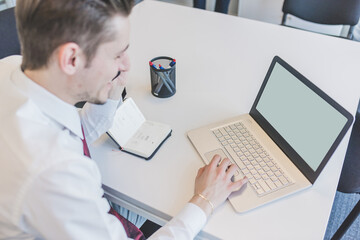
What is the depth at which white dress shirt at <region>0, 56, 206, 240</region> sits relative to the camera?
53cm

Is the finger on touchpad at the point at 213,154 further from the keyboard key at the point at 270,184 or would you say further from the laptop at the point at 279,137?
the keyboard key at the point at 270,184

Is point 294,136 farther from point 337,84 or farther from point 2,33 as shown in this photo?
point 2,33

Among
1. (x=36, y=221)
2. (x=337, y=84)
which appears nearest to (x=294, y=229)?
(x=36, y=221)

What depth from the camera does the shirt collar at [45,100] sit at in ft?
2.06

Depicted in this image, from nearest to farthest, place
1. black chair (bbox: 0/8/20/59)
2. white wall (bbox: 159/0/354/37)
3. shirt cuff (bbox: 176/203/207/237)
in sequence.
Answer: shirt cuff (bbox: 176/203/207/237) < black chair (bbox: 0/8/20/59) < white wall (bbox: 159/0/354/37)

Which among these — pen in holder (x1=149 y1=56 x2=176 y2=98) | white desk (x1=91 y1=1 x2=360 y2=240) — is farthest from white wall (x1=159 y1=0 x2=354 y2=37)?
pen in holder (x1=149 y1=56 x2=176 y2=98)

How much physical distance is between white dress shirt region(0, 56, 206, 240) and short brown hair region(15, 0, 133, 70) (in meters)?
0.09

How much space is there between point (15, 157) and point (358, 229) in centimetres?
150

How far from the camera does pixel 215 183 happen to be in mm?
747

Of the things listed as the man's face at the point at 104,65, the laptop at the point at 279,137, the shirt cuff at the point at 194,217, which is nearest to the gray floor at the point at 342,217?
the laptop at the point at 279,137

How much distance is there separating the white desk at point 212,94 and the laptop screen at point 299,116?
0.32 ft

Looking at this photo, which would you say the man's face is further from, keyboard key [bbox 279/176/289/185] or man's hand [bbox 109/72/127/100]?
keyboard key [bbox 279/176/289/185]

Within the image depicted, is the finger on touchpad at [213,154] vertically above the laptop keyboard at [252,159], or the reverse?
the laptop keyboard at [252,159]

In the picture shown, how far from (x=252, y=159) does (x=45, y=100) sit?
1.81 feet
